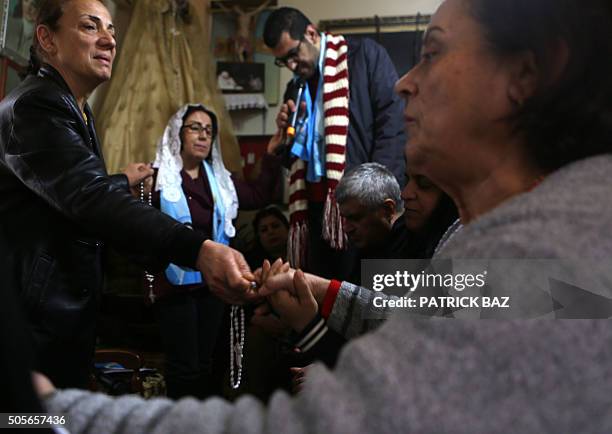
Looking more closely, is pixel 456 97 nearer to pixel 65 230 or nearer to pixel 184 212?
pixel 65 230

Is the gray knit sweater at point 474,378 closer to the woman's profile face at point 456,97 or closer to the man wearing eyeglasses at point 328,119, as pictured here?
the woman's profile face at point 456,97

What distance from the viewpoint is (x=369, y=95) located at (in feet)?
8.15

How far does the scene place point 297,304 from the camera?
1167 mm

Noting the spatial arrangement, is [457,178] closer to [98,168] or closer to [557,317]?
[557,317]

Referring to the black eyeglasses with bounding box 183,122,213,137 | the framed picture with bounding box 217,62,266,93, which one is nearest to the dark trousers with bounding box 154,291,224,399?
the black eyeglasses with bounding box 183,122,213,137

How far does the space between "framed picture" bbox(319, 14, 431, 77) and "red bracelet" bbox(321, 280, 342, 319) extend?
10.1 ft

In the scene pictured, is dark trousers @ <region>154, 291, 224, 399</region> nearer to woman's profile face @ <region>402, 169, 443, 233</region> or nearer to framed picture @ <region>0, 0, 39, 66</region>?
woman's profile face @ <region>402, 169, 443, 233</region>

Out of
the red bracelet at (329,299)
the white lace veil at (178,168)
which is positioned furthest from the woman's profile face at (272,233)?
the red bracelet at (329,299)

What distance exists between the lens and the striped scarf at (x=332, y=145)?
234cm

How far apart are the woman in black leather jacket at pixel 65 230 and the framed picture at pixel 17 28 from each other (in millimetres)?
2013

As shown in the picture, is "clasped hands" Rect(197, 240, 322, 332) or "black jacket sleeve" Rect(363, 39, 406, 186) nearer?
"clasped hands" Rect(197, 240, 322, 332)

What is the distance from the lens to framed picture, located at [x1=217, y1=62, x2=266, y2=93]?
4.21 metres

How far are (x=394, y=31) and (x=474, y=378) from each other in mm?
3997

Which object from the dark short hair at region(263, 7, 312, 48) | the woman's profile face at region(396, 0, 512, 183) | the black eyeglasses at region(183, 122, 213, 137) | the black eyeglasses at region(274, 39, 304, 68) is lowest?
the woman's profile face at region(396, 0, 512, 183)
